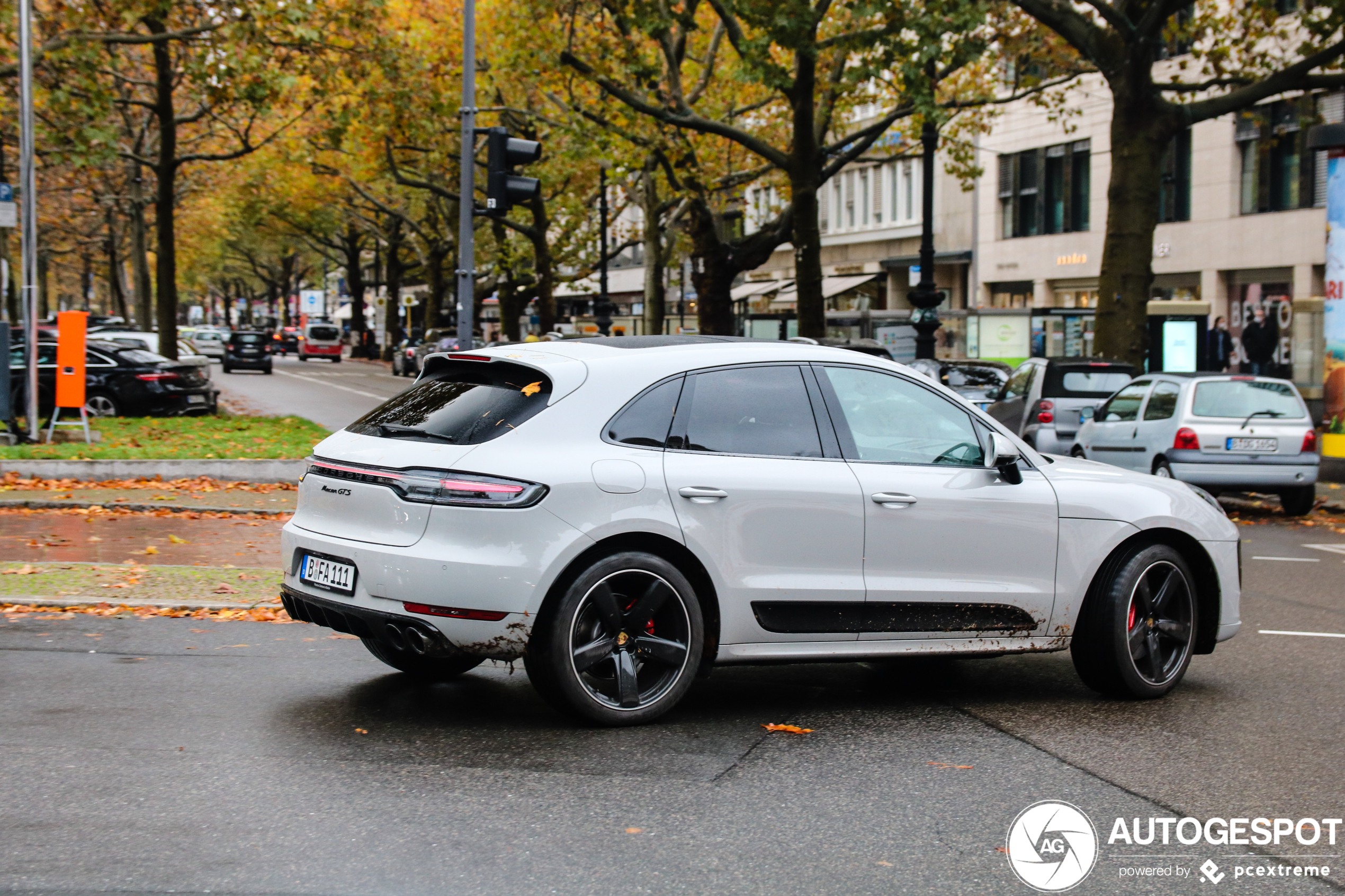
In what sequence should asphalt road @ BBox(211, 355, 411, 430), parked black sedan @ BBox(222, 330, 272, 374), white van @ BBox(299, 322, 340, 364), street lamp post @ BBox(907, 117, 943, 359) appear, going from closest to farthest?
street lamp post @ BBox(907, 117, 943, 359)
asphalt road @ BBox(211, 355, 411, 430)
parked black sedan @ BBox(222, 330, 272, 374)
white van @ BBox(299, 322, 340, 364)

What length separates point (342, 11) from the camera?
77.8 ft

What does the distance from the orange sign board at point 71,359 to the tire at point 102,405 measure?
6229mm

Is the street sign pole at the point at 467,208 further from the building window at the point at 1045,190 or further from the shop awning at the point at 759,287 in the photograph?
the shop awning at the point at 759,287

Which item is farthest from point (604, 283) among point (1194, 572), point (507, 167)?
point (1194, 572)

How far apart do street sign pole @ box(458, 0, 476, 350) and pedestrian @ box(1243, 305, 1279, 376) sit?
21034 mm

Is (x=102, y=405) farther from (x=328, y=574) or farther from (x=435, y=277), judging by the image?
(x=435, y=277)

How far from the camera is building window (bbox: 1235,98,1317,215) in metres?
35.6

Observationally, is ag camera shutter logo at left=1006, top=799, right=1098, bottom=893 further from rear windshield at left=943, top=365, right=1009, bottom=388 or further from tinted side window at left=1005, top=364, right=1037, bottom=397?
rear windshield at left=943, top=365, right=1009, bottom=388

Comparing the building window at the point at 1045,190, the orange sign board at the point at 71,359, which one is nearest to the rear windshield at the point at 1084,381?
the orange sign board at the point at 71,359

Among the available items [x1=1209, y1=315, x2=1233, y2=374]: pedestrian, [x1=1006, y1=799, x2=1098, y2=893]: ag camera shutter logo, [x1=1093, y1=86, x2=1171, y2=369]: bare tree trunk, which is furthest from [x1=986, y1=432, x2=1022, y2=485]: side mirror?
[x1=1209, y1=315, x2=1233, y2=374]: pedestrian

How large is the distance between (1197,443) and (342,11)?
15.4 meters

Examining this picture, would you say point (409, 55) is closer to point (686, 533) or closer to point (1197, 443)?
point (1197, 443)

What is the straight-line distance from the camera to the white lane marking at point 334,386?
3566 centimetres

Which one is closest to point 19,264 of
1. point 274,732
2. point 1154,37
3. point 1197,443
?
point 1154,37
